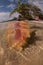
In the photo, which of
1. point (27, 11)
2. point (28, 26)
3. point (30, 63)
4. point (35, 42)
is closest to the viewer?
point (30, 63)

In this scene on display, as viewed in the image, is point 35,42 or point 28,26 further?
point 28,26

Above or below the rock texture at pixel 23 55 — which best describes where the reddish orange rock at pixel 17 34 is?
above

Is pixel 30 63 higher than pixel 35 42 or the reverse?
the reverse

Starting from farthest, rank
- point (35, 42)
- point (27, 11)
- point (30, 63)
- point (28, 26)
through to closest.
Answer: point (27, 11)
point (28, 26)
point (35, 42)
point (30, 63)

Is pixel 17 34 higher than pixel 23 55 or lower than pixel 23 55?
higher

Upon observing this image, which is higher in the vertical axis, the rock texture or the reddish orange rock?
the reddish orange rock

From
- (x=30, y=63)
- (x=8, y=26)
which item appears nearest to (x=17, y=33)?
(x=8, y=26)

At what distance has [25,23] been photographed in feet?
5.38

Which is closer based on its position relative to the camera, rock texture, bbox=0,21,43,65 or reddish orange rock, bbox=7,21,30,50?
rock texture, bbox=0,21,43,65

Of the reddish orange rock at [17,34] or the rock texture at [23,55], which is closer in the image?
the rock texture at [23,55]

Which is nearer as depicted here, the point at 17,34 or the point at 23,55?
the point at 23,55

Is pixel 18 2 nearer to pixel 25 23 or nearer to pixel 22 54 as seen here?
pixel 25 23

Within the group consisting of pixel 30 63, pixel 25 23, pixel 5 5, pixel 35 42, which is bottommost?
pixel 30 63

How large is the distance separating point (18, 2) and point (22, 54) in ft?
1.98
